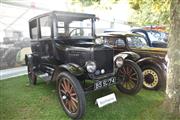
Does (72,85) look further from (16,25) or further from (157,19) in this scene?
(157,19)

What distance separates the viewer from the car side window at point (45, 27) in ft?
13.2

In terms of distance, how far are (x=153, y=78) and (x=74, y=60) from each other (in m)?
2.15

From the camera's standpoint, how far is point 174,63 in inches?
118

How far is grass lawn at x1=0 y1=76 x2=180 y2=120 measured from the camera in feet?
10.5

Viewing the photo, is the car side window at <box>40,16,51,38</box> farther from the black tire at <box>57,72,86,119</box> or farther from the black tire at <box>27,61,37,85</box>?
the black tire at <box>57,72,86,119</box>

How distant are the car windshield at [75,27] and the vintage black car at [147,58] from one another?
1.10 meters

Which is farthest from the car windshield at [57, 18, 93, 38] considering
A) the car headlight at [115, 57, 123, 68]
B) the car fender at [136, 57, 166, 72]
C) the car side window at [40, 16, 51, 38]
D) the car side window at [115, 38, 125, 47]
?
the car fender at [136, 57, 166, 72]

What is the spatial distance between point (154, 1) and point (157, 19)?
609cm

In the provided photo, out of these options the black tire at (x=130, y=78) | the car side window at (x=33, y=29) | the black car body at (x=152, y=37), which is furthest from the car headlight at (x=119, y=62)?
the black car body at (x=152, y=37)

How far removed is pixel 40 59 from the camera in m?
4.76

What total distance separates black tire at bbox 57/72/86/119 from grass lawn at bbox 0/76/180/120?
20cm

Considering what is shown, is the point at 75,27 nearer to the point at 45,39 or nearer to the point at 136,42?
the point at 45,39

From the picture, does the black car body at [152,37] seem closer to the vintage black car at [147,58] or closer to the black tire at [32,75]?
the vintage black car at [147,58]

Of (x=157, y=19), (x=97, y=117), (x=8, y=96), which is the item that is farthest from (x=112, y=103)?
(x=157, y=19)
